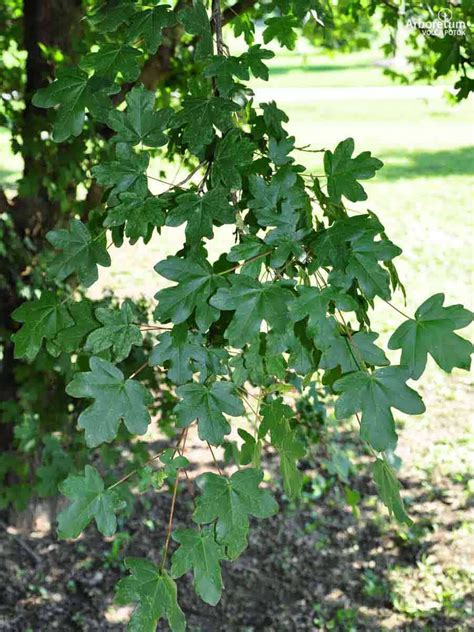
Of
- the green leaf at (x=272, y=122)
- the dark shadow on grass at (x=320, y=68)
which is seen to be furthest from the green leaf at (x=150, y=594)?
the dark shadow on grass at (x=320, y=68)

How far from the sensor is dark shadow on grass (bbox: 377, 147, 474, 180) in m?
13.1

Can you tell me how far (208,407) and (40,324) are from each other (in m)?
0.40

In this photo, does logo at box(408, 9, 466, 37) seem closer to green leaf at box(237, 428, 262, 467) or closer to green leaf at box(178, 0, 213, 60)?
green leaf at box(178, 0, 213, 60)

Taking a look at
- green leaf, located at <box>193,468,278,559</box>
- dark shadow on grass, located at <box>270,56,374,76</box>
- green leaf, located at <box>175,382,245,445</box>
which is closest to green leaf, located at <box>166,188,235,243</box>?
green leaf, located at <box>175,382,245,445</box>

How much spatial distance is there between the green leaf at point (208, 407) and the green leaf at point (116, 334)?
112mm

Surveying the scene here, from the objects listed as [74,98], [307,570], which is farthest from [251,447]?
[307,570]

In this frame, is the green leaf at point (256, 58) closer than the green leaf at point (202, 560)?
No

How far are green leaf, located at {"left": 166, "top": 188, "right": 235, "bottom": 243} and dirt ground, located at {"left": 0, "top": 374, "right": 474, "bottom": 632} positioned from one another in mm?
2736

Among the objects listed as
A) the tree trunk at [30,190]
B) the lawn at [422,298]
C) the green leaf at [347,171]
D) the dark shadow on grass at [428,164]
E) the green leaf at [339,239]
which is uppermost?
the green leaf at [347,171]

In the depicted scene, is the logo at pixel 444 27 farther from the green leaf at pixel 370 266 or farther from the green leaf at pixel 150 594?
the green leaf at pixel 150 594

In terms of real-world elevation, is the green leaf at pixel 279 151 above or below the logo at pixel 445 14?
below

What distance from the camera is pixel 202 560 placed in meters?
1.29

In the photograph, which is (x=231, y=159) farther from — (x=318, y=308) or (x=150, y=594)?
(x=150, y=594)

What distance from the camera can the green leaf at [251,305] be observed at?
48.9 inches
